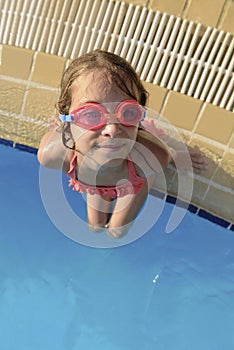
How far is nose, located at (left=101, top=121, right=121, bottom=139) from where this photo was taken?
2.08 meters

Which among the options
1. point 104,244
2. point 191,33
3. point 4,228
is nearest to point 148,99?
point 191,33

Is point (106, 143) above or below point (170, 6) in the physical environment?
below

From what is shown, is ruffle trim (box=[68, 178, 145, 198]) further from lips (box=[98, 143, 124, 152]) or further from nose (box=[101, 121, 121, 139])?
nose (box=[101, 121, 121, 139])

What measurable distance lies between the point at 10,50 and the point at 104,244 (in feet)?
3.76

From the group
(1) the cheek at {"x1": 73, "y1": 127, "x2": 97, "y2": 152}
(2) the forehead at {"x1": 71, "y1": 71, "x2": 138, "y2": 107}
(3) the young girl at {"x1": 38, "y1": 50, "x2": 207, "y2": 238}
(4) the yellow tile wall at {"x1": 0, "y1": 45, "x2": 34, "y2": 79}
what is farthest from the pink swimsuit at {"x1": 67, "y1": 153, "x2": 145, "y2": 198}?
(4) the yellow tile wall at {"x1": 0, "y1": 45, "x2": 34, "y2": 79}

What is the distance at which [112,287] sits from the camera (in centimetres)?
282

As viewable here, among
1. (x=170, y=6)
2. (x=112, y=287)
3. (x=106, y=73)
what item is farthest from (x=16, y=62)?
(x=112, y=287)

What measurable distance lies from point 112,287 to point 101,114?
112 cm

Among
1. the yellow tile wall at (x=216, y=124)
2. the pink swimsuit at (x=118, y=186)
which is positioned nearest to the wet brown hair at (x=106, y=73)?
the pink swimsuit at (x=118, y=186)

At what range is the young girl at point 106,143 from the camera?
208 centimetres

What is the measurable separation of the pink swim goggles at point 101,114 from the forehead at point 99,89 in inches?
1.3

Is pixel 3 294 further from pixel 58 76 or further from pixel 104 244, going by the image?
pixel 58 76

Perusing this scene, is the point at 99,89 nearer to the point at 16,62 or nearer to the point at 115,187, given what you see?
the point at 115,187

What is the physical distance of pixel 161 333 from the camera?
8.95ft
